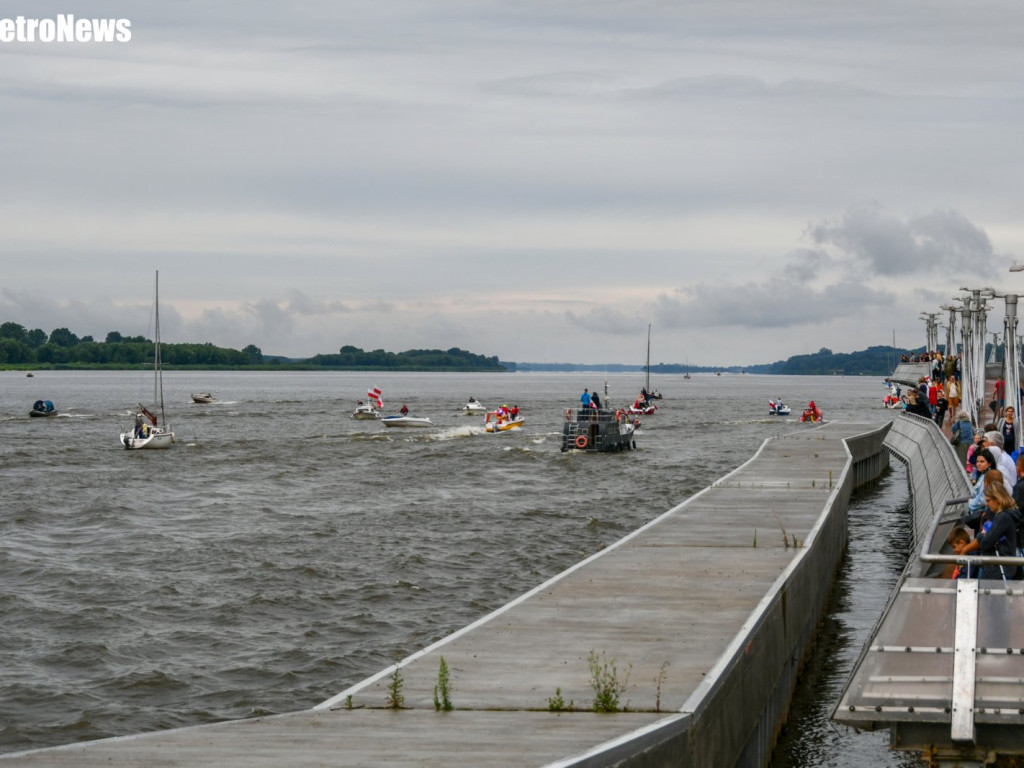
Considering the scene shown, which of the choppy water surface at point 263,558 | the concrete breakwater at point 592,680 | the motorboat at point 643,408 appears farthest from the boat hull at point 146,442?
the motorboat at point 643,408

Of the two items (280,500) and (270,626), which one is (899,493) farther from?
(270,626)

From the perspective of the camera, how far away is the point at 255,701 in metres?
16.8

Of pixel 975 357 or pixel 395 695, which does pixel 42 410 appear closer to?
pixel 975 357

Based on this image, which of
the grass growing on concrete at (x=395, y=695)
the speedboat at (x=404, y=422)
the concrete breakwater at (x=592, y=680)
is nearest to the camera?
the concrete breakwater at (x=592, y=680)

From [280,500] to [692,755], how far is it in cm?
3229

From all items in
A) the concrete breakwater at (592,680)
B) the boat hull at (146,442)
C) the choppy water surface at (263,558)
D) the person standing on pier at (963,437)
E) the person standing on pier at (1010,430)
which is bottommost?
the choppy water surface at (263,558)

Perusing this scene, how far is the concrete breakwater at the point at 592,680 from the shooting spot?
9281mm

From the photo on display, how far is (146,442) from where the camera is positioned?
6347 centimetres

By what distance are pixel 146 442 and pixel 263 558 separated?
37.7 metres

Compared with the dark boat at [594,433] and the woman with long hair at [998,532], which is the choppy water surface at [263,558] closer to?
the dark boat at [594,433]

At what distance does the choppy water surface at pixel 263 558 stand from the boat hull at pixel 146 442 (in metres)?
1.19

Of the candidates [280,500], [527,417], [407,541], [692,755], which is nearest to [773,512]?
[407,541]

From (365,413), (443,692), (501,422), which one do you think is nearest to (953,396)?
(501,422)

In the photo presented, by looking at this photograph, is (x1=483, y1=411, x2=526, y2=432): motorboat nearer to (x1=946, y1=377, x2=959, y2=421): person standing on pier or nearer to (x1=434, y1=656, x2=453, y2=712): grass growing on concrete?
(x1=946, y1=377, x2=959, y2=421): person standing on pier
